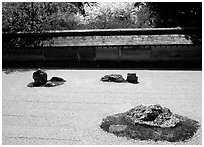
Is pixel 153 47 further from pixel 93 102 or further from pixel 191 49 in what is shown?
pixel 93 102

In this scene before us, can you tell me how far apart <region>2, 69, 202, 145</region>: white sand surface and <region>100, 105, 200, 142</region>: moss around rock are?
262 mm

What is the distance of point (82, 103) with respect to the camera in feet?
31.4

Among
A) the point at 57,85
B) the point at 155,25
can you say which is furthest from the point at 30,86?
the point at 155,25

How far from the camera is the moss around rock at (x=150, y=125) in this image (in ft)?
21.5

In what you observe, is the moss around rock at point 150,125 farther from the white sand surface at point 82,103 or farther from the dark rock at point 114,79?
the dark rock at point 114,79

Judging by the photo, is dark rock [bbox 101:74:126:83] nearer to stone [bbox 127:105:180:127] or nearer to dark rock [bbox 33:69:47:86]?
dark rock [bbox 33:69:47:86]

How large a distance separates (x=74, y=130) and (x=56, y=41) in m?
13.7

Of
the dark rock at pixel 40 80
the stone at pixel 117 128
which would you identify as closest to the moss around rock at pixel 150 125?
the stone at pixel 117 128

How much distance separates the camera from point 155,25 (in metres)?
28.0

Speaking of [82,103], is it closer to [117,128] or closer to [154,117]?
[117,128]

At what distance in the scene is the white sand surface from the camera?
6.60 metres

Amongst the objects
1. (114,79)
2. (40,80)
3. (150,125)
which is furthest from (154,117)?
(40,80)

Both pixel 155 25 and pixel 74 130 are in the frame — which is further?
pixel 155 25

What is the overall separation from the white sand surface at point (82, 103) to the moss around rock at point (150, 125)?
0.26 m
